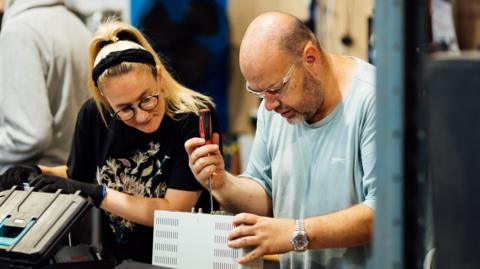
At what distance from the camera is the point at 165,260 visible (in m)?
1.73

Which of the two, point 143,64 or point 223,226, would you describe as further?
point 143,64

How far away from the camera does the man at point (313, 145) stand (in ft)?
5.86

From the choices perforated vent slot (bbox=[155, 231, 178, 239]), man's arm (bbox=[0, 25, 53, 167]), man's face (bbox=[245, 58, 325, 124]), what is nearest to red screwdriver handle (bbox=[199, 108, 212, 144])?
man's face (bbox=[245, 58, 325, 124])

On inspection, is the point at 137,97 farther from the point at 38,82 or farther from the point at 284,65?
the point at 38,82

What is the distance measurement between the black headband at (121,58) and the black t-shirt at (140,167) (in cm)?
16

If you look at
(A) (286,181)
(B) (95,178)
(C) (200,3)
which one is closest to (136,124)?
(B) (95,178)

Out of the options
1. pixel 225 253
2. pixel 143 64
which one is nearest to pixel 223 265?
pixel 225 253

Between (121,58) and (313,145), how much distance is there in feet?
1.71

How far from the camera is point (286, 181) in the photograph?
1.96 metres

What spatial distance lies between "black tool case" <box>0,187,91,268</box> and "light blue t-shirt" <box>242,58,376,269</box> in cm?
52

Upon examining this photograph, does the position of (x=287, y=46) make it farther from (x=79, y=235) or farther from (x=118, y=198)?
(x=79, y=235)

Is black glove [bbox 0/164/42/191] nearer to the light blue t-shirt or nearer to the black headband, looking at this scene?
the black headband

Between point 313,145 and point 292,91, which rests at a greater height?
point 292,91

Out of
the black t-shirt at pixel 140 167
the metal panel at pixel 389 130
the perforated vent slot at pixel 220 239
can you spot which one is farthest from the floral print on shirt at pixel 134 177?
the metal panel at pixel 389 130
